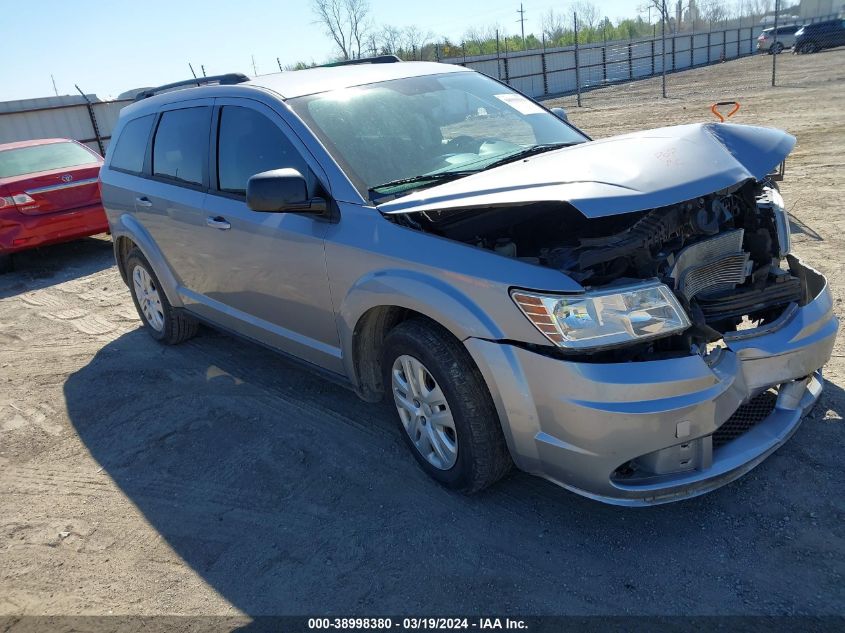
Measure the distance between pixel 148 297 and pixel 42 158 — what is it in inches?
193

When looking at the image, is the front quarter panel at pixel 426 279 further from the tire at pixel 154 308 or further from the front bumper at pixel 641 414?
the tire at pixel 154 308

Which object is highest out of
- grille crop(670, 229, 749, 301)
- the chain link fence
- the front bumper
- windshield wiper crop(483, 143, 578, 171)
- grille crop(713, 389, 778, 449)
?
windshield wiper crop(483, 143, 578, 171)

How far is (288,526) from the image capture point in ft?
10.4

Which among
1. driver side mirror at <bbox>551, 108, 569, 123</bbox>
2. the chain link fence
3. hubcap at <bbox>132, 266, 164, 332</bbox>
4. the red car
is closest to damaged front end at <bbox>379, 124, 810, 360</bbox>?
driver side mirror at <bbox>551, 108, 569, 123</bbox>

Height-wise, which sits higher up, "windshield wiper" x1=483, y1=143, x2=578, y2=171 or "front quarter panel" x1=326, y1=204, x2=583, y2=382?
"windshield wiper" x1=483, y1=143, x2=578, y2=171

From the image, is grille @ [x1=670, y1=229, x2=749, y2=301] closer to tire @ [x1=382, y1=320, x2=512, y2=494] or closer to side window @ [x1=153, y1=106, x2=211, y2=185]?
tire @ [x1=382, y1=320, x2=512, y2=494]

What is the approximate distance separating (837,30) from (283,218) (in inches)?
1650

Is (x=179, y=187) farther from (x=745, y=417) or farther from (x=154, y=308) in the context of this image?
(x=745, y=417)

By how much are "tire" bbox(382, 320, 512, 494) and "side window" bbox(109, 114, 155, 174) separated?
9.71 ft

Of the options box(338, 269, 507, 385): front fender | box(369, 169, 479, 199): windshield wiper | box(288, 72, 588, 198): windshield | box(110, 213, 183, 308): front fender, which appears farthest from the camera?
box(110, 213, 183, 308): front fender

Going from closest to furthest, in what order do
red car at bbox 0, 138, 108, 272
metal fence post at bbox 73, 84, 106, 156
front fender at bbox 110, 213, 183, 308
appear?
front fender at bbox 110, 213, 183, 308 < red car at bbox 0, 138, 108, 272 < metal fence post at bbox 73, 84, 106, 156

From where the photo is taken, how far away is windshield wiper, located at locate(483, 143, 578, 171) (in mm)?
3652

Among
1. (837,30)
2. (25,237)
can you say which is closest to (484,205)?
(25,237)

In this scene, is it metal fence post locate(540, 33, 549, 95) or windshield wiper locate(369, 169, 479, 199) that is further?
metal fence post locate(540, 33, 549, 95)
